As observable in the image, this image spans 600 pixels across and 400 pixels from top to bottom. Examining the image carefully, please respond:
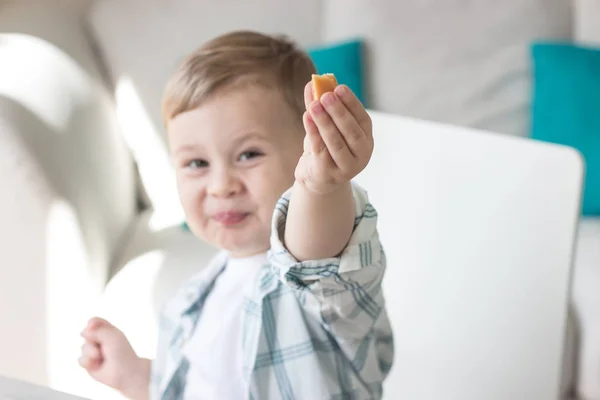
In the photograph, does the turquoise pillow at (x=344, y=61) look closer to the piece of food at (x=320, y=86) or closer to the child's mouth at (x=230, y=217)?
the child's mouth at (x=230, y=217)

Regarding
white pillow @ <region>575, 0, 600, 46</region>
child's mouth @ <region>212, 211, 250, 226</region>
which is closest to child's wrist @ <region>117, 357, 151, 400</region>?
child's mouth @ <region>212, 211, 250, 226</region>

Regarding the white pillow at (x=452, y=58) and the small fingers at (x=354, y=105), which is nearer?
the small fingers at (x=354, y=105)

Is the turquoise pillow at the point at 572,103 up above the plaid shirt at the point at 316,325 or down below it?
above

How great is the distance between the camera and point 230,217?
0.48 metres

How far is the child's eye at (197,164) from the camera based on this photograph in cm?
48

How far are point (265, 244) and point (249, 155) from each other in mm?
75

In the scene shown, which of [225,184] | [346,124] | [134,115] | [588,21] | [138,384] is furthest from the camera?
[588,21]

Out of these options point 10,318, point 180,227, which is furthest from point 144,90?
point 10,318

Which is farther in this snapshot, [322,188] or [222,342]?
[222,342]

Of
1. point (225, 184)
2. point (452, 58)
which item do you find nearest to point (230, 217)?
point (225, 184)

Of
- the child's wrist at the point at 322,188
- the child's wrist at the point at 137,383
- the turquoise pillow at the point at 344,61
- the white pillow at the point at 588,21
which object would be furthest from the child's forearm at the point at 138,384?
the white pillow at the point at 588,21

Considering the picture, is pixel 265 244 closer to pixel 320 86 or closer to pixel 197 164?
pixel 197 164

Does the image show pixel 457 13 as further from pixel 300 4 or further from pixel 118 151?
pixel 118 151

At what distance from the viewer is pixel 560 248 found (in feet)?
1.98
